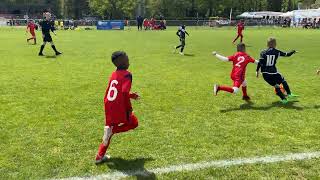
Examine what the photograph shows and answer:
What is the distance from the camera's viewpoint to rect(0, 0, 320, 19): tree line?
9481 cm

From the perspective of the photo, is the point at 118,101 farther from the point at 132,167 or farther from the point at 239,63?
the point at 239,63

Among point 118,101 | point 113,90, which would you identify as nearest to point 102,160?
point 118,101

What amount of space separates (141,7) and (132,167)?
315 ft

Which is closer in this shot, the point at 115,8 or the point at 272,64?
the point at 272,64

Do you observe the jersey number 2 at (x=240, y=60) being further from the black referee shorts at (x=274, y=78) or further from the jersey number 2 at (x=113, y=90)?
the jersey number 2 at (x=113, y=90)

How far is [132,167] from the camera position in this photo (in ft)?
19.9

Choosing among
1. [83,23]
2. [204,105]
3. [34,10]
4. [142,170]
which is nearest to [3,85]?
[204,105]

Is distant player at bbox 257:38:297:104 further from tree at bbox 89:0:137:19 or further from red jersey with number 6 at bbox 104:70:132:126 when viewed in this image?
tree at bbox 89:0:137:19

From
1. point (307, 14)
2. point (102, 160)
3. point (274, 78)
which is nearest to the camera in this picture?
point (102, 160)

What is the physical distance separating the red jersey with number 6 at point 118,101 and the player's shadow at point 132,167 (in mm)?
613

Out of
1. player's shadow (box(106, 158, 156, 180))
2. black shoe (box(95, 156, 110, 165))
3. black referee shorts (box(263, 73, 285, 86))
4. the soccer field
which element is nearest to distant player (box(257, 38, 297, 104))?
black referee shorts (box(263, 73, 285, 86))

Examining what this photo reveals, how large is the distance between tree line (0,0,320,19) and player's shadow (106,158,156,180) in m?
89.5

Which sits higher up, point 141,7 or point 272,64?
point 141,7

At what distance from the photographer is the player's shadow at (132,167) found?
576 centimetres
